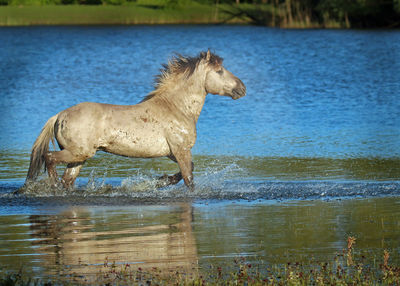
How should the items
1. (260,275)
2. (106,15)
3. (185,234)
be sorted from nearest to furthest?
(260,275), (185,234), (106,15)

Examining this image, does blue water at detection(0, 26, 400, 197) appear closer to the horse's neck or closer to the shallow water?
the horse's neck

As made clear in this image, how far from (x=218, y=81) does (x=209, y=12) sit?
177ft

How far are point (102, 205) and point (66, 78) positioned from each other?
61.8ft

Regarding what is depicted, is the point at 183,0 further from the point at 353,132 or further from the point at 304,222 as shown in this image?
the point at 304,222

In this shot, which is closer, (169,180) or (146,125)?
(146,125)

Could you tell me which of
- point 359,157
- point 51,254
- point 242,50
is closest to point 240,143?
point 359,157

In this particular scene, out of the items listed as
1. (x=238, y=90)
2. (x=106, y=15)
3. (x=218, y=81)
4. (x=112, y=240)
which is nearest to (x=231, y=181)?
(x=238, y=90)

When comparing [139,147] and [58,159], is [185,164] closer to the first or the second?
[139,147]

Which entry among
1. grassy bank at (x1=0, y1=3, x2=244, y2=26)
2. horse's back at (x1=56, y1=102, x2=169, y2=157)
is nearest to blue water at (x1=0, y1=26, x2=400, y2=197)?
horse's back at (x1=56, y1=102, x2=169, y2=157)

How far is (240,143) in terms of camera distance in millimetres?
15031

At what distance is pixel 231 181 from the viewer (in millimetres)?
11234

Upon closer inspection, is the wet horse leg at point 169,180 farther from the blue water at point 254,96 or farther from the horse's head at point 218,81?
the horse's head at point 218,81

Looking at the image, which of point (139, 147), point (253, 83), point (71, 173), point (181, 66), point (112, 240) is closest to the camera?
point (112, 240)

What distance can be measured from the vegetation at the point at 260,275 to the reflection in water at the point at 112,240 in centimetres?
16
